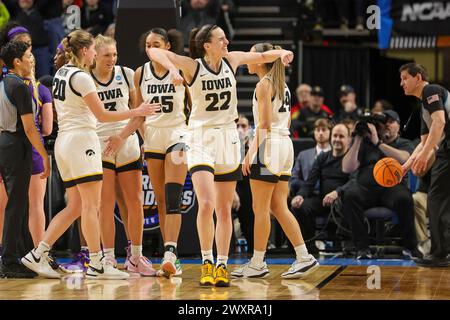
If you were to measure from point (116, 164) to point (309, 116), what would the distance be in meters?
5.24

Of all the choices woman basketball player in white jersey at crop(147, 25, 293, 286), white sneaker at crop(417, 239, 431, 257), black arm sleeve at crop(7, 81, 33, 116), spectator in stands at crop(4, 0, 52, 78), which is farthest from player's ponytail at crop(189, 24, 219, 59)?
spectator in stands at crop(4, 0, 52, 78)

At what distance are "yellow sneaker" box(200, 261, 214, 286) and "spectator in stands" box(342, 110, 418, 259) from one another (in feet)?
10.2

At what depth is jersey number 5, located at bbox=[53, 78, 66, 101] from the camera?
25.5ft

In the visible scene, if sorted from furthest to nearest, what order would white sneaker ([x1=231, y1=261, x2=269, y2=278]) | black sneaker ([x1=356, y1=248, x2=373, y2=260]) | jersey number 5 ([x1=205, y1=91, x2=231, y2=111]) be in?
black sneaker ([x1=356, y1=248, x2=373, y2=260])
white sneaker ([x1=231, y1=261, x2=269, y2=278])
jersey number 5 ([x1=205, y1=91, x2=231, y2=111])

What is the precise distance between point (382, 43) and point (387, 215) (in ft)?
15.2

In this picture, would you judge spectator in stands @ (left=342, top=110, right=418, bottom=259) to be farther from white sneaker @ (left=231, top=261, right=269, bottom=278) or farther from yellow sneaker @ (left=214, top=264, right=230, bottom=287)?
yellow sneaker @ (left=214, top=264, right=230, bottom=287)

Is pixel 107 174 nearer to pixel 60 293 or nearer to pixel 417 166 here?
pixel 60 293

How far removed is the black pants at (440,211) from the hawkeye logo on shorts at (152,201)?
8.76 feet

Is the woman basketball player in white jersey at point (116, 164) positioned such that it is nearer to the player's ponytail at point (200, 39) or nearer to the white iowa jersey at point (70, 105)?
the white iowa jersey at point (70, 105)

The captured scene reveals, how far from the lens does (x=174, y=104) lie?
8305 millimetres

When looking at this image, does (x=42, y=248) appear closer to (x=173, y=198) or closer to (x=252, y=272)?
(x=173, y=198)

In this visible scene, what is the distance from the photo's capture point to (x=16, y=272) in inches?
324

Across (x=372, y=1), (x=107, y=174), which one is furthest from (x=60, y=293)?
(x=372, y=1)

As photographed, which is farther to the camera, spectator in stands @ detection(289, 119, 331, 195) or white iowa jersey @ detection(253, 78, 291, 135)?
spectator in stands @ detection(289, 119, 331, 195)
